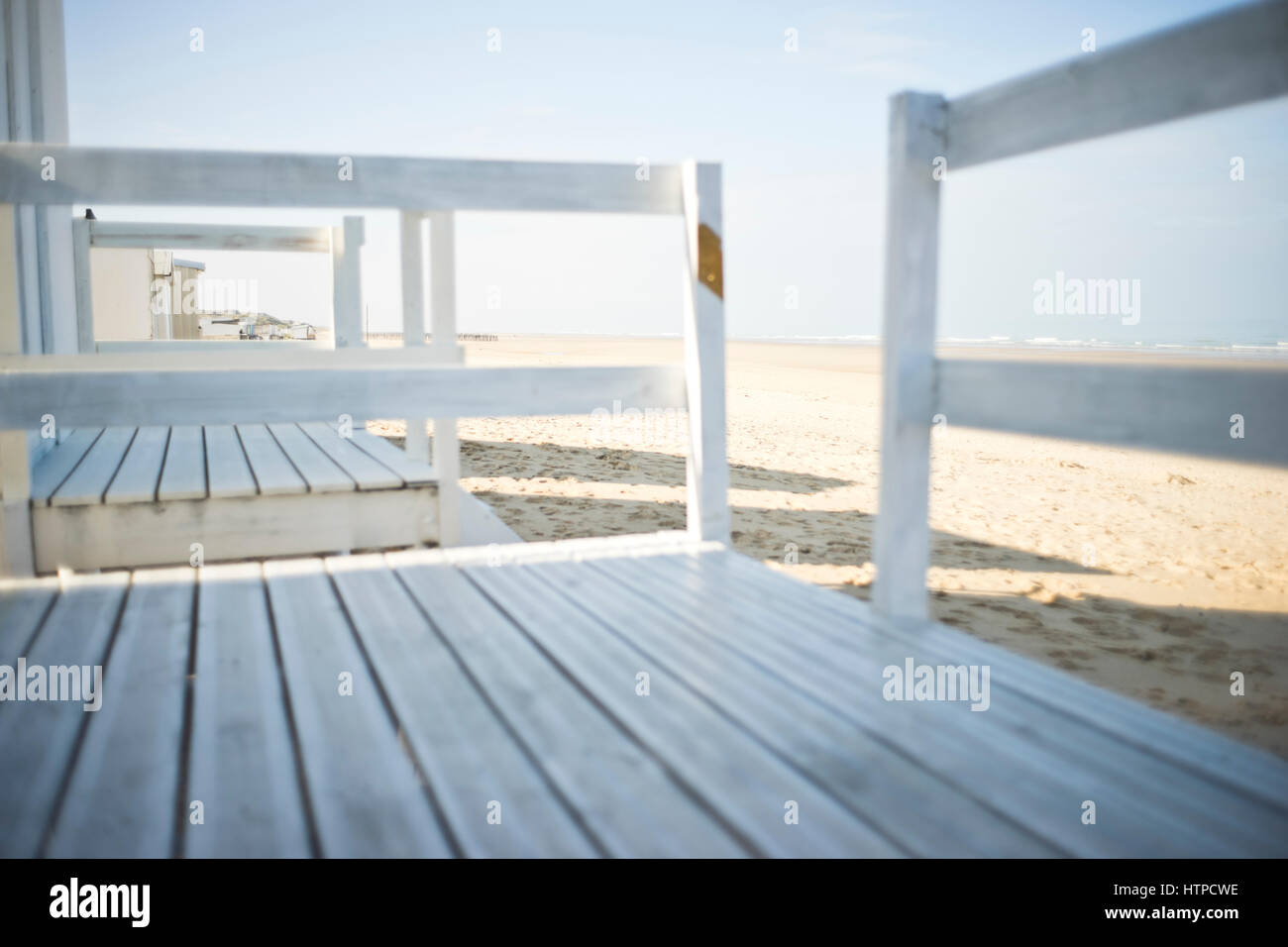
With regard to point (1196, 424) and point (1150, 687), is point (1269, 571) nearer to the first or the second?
point (1150, 687)

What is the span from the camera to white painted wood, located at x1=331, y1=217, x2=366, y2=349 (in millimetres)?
5762

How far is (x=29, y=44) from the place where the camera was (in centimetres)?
480

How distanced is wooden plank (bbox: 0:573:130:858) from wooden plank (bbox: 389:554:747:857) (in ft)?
2.00

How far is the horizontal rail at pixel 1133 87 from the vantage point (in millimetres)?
1146

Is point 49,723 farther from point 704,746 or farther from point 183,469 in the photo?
point 183,469

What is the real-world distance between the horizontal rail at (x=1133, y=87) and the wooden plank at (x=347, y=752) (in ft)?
4.50

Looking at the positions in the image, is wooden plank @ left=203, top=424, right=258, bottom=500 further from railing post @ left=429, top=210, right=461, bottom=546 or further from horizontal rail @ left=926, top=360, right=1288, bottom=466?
horizontal rail @ left=926, top=360, right=1288, bottom=466

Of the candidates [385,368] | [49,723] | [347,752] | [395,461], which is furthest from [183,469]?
[347,752]

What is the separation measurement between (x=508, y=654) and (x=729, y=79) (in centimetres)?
5150

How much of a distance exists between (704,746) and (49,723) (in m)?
1.02

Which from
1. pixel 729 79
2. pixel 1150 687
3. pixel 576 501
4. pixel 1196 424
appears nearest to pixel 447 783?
pixel 1196 424

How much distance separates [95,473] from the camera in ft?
11.6

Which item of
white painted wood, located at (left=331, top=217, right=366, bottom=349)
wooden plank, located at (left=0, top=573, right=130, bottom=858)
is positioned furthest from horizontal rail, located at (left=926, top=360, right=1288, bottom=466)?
white painted wood, located at (left=331, top=217, right=366, bottom=349)

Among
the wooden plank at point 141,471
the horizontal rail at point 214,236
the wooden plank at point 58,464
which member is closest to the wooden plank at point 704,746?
the wooden plank at point 141,471
